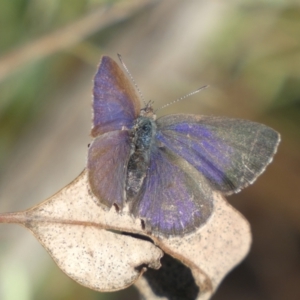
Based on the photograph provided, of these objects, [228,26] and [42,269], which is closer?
[42,269]

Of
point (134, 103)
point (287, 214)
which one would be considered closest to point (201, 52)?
point (287, 214)

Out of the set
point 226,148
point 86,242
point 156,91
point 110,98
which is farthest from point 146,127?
point 156,91

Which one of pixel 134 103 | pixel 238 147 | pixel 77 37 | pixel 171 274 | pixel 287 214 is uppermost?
pixel 77 37

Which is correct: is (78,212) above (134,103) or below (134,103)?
below

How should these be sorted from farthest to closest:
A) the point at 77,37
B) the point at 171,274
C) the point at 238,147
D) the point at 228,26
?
the point at 228,26
the point at 77,37
the point at 238,147
the point at 171,274

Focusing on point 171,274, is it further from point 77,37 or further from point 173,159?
point 77,37

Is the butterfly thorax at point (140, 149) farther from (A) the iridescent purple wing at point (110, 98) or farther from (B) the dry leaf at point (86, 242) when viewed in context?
(B) the dry leaf at point (86, 242)

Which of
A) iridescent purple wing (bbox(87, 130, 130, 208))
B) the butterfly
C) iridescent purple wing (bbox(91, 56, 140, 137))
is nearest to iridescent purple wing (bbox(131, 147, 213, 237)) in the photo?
the butterfly
